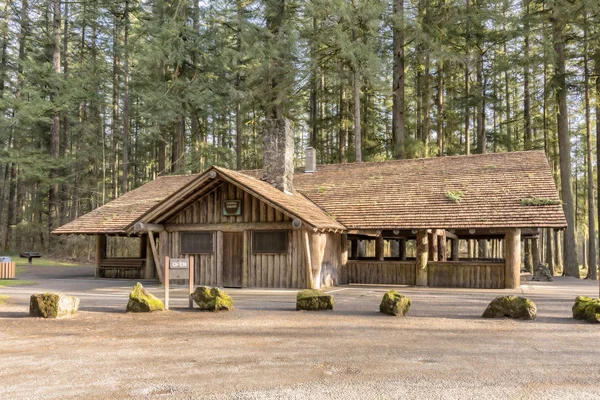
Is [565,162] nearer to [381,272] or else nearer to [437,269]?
[437,269]

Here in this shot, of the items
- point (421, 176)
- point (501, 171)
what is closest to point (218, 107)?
point (421, 176)

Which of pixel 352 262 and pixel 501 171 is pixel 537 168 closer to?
pixel 501 171

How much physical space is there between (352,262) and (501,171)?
680cm

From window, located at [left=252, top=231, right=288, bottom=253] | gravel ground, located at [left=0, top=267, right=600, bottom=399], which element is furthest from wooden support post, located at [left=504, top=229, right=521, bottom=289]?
window, located at [left=252, top=231, right=288, bottom=253]

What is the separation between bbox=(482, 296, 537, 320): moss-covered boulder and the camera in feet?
31.2

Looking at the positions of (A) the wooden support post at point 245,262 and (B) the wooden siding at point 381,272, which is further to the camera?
(B) the wooden siding at point 381,272

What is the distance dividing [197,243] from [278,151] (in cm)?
439

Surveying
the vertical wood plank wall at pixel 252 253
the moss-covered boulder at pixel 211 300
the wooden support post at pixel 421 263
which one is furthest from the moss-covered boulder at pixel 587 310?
the vertical wood plank wall at pixel 252 253

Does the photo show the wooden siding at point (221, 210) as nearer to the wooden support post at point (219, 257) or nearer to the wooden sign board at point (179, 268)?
the wooden support post at point (219, 257)

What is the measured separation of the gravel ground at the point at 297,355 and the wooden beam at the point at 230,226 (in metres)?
5.05

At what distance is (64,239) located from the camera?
3164 cm

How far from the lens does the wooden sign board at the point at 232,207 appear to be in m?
16.2

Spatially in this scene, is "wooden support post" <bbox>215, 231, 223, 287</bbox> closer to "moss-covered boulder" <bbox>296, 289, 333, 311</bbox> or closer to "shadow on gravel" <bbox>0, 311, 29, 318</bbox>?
"moss-covered boulder" <bbox>296, 289, 333, 311</bbox>

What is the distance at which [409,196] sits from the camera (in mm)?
18062
